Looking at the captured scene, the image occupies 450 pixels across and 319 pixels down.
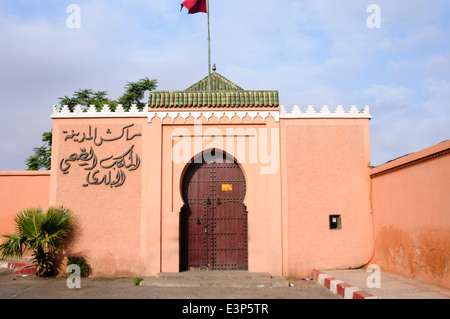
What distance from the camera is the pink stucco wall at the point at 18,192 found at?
10180 millimetres

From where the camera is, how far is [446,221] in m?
6.55

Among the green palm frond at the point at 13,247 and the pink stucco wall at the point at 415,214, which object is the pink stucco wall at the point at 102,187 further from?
the pink stucco wall at the point at 415,214

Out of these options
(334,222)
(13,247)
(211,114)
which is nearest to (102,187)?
(13,247)

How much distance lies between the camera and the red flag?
11281 millimetres

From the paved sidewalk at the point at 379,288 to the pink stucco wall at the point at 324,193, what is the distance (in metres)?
0.52

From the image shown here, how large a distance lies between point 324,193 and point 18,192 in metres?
7.43

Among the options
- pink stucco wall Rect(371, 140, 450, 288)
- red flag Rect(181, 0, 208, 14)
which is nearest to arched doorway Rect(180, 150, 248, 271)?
pink stucco wall Rect(371, 140, 450, 288)

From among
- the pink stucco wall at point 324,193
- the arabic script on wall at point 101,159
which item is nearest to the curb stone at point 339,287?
the pink stucco wall at point 324,193

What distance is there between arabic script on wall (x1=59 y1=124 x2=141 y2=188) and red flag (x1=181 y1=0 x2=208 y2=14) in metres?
4.00

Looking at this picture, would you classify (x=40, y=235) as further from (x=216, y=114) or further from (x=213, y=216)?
(x=216, y=114)
